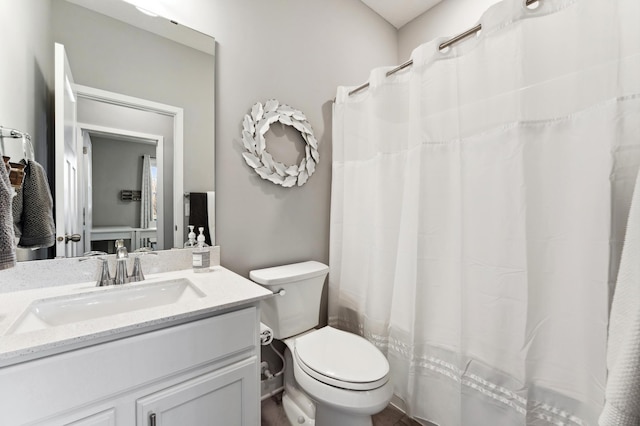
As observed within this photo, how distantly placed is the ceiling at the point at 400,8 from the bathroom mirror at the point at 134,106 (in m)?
1.40

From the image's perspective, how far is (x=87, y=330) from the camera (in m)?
0.74

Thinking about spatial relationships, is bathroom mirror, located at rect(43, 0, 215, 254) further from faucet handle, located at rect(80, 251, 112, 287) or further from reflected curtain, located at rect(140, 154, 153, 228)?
faucet handle, located at rect(80, 251, 112, 287)

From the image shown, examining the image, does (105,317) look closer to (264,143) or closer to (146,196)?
(146,196)

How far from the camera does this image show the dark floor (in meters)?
1.53

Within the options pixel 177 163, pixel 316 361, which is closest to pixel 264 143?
pixel 177 163

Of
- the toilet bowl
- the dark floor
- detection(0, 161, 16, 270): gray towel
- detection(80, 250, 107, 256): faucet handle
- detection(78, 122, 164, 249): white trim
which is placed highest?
detection(78, 122, 164, 249): white trim

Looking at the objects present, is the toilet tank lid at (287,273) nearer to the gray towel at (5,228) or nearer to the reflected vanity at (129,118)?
the reflected vanity at (129,118)

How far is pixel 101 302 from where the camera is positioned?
1.01m

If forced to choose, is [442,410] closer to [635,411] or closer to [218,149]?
[635,411]

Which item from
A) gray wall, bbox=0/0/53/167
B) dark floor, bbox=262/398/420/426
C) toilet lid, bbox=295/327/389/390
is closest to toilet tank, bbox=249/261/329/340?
toilet lid, bbox=295/327/389/390

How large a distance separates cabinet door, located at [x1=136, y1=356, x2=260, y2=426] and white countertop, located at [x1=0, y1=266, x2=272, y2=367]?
0.70 feet

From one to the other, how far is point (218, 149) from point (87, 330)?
0.97 metres

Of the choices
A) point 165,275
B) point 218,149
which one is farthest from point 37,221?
point 218,149

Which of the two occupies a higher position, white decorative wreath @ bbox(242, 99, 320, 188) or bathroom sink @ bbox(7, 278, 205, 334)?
white decorative wreath @ bbox(242, 99, 320, 188)
